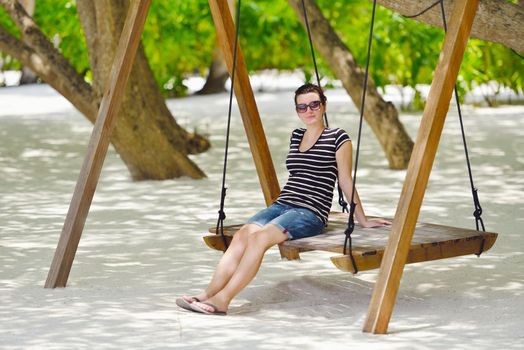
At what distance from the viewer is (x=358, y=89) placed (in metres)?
12.8

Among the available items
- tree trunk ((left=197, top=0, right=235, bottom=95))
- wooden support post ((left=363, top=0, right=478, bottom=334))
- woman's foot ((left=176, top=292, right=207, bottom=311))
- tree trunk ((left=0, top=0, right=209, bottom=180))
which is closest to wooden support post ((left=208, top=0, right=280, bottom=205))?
woman's foot ((left=176, top=292, right=207, bottom=311))

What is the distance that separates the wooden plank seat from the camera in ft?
18.7

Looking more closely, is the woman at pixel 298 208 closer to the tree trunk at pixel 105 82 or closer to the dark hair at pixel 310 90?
the dark hair at pixel 310 90

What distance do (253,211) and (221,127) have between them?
916 cm

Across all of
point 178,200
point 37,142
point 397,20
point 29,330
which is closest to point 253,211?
point 178,200

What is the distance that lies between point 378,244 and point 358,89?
7038mm

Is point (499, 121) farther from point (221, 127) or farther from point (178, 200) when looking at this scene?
point (178, 200)

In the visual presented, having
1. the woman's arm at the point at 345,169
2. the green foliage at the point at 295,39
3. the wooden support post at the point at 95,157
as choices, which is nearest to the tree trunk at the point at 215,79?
the green foliage at the point at 295,39

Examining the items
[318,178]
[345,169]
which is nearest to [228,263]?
[318,178]

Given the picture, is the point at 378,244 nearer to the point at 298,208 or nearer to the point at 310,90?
the point at 298,208

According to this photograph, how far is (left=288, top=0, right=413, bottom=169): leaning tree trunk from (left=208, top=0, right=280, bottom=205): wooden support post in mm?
5418

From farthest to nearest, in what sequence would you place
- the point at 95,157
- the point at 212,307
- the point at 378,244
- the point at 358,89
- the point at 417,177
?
the point at 358,89 < the point at 95,157 < the point at 212,307 < the point at 378,244 < the point at 417,177

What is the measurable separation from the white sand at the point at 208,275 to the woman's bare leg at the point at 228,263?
0.17m

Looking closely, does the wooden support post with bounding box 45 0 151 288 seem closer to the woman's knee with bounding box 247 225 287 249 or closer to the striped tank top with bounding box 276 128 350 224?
the striped tank top with bounding box 276 128 350 224
